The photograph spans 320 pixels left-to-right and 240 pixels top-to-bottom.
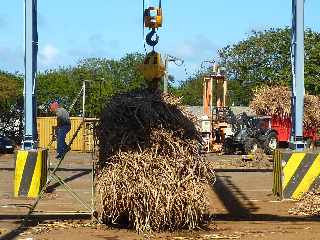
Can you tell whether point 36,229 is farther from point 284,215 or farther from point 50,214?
point 284,215

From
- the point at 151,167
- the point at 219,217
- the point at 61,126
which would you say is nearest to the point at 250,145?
the point at 61,126

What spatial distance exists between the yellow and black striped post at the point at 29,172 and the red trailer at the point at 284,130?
21.2m

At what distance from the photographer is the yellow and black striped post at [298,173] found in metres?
12.6

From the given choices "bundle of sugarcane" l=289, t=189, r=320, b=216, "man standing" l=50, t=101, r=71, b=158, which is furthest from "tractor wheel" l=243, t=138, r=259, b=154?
"bundle of sugarcane" l=289, t=189, r=320, b=216

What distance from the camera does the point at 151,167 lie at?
30.7ft

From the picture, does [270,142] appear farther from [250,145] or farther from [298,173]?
[298,173]

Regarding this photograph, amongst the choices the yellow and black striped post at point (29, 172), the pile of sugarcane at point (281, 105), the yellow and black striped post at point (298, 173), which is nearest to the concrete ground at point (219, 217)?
the yellow and black striped post at point (29, 172)

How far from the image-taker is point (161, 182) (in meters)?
9.25

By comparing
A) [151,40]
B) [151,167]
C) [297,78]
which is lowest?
[151,167]

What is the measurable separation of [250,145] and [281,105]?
4.31 meters

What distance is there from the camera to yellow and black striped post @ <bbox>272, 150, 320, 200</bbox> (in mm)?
12625

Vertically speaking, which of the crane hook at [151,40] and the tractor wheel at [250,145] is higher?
the crane hook at [151,40]

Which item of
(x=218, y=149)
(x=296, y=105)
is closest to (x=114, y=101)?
(x=296, y=105)

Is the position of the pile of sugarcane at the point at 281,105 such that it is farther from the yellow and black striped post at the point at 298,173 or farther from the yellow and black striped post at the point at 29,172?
the yellow and black striped post at the point at 29,172
